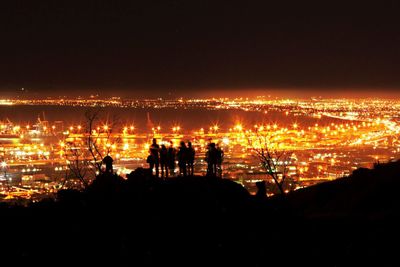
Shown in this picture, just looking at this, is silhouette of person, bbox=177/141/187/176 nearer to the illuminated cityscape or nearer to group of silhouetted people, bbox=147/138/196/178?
group of silhouetted people, bbox=147/138/196/178

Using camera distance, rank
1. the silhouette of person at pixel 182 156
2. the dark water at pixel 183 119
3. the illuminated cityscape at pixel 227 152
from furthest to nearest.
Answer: the dark water at pixel 183 119
the illuminated cityscape at pixel 227 152
the silhouette of person at pixel 182 156

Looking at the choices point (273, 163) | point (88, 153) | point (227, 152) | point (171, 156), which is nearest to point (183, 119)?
point (227, 152)

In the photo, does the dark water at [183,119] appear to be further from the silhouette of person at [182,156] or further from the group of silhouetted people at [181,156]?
the silhouette of person at [182,156]

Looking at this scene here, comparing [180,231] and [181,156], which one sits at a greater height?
[181,156]

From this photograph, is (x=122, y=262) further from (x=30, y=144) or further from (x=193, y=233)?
(x=30, y=144)

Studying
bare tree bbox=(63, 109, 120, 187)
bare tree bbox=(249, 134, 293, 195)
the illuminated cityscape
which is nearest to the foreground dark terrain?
bare tree bbox=(63, 109, 120, 187)

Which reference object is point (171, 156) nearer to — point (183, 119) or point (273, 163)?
point (273, 163)

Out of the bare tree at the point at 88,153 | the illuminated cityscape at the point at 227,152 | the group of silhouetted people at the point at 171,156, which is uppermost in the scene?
the group of silhouetted people at the point at 171,156

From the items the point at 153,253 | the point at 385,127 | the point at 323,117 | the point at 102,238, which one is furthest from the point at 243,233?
the point at 323,117

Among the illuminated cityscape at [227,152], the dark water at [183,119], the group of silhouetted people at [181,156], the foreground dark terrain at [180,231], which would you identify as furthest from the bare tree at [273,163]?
the dark water at [183,119]
